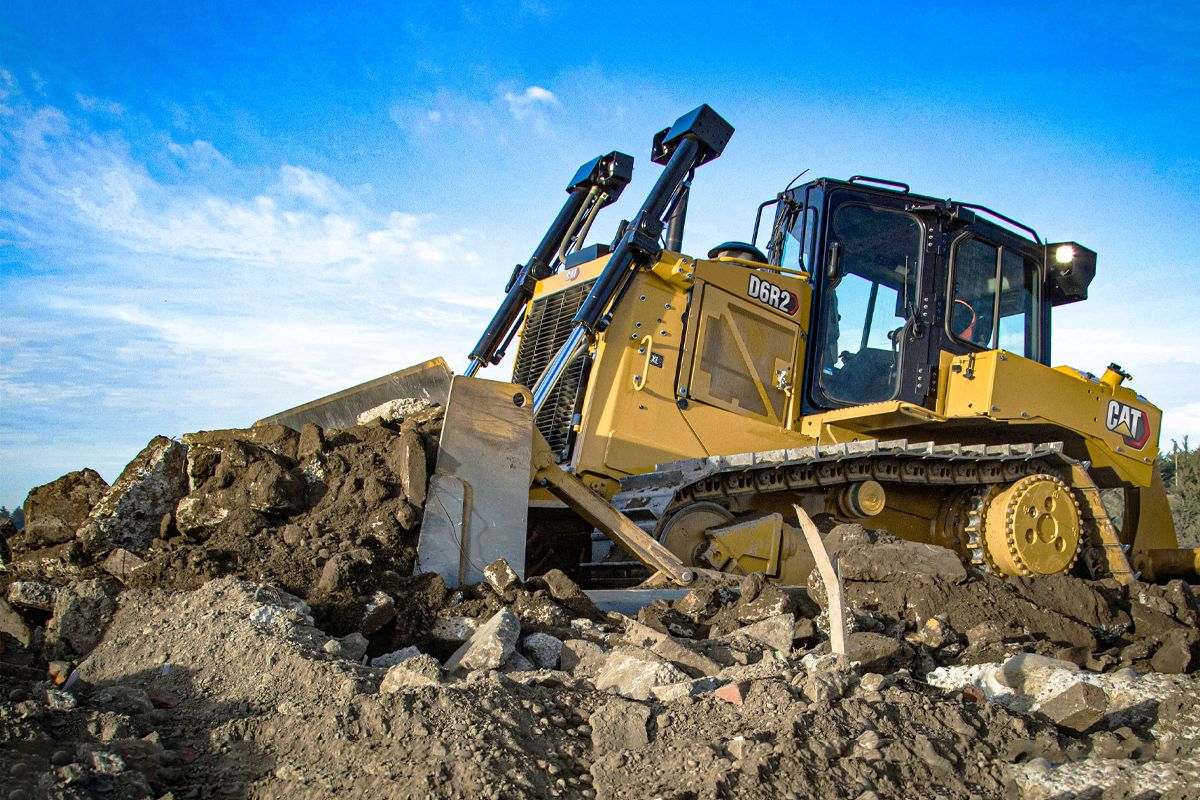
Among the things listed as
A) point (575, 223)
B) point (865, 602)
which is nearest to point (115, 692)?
point (865, 602)

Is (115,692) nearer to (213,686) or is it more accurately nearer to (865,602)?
(213,686)

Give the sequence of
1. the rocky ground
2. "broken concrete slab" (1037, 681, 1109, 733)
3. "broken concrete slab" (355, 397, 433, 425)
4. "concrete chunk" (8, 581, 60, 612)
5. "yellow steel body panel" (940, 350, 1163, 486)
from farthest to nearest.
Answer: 1. "yellow steel body panel" (940, 350, 1163, 486)
2. "broken concrete slab" (355, 397, 433, 425)
3. "concrete chunk" (8, 581, 60, 612)
4. "broken concrete slab" (1037, 681, 1109, 733)
5. the rocky ground

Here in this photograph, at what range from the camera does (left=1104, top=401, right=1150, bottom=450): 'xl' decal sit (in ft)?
27.3

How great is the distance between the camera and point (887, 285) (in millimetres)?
7695

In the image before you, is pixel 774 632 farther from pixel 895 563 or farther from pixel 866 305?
pixel 866 305

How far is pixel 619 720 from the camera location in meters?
3.22

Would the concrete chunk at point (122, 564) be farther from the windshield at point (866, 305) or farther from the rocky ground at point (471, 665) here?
the windshield at point (866, 305)

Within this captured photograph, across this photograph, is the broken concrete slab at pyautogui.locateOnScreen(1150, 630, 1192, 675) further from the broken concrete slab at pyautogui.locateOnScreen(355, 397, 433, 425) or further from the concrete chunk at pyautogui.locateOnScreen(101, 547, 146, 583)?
the concrete chunk at pyautogui.locateOnScreen(101, 547, 146, 583)

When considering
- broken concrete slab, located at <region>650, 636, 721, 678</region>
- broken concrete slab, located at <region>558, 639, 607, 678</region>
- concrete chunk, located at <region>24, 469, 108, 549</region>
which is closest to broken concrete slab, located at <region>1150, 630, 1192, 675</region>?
broken concrete slab, located at <region>650, 636, 721, 678</region>

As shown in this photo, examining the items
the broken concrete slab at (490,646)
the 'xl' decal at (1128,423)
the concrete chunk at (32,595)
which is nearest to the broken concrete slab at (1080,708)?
the broken concrete slab at (490,646)

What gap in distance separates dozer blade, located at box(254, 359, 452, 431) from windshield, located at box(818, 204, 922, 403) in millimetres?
2693

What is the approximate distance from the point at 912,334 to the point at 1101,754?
4486mm

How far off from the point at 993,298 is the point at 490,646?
18.3ft

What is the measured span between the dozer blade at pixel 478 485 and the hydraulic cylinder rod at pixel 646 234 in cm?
98
